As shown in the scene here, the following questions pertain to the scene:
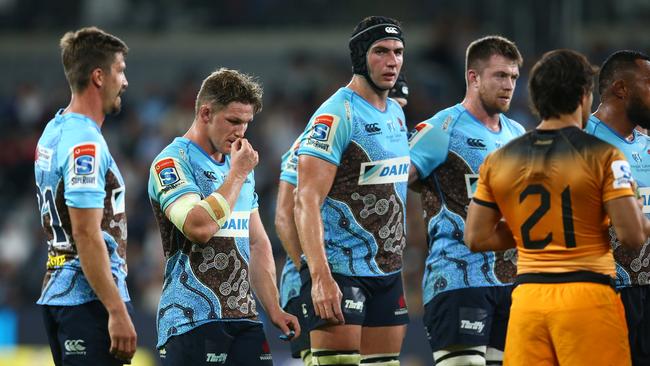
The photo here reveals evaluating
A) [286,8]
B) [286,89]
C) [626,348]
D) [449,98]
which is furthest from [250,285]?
[286,8]

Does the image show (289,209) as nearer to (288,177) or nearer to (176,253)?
(288,177)

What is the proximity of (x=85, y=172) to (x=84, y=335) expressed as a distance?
2.99 feet

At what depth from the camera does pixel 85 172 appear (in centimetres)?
627

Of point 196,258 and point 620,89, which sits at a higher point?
point 620,89

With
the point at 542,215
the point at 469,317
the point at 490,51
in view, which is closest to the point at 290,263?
the point at 469,317

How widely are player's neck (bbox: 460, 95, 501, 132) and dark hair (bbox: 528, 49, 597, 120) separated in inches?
65.2

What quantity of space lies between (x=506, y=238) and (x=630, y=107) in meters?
1.67

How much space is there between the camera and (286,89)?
63.3 feet

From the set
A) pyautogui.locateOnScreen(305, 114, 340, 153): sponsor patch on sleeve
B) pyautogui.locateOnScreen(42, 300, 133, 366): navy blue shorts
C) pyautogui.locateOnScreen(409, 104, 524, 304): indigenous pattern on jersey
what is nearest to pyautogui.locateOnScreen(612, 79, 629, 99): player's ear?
pyautogui.locateOnScreen(409, 104, 524, 304): indigenous pattern on jersey

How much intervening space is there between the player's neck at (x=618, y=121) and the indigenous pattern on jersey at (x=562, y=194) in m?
1.57

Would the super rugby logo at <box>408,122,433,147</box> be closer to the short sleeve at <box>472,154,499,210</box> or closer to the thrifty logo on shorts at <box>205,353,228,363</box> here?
the short sleeve at <box>472,154,499,210</box>

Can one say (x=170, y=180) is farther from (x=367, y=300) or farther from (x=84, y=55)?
(x=367, y=300)

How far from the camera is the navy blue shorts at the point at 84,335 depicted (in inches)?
251

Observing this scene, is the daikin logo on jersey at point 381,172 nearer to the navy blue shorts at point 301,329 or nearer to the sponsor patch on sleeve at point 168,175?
the navy blue shorts at point 301,329
